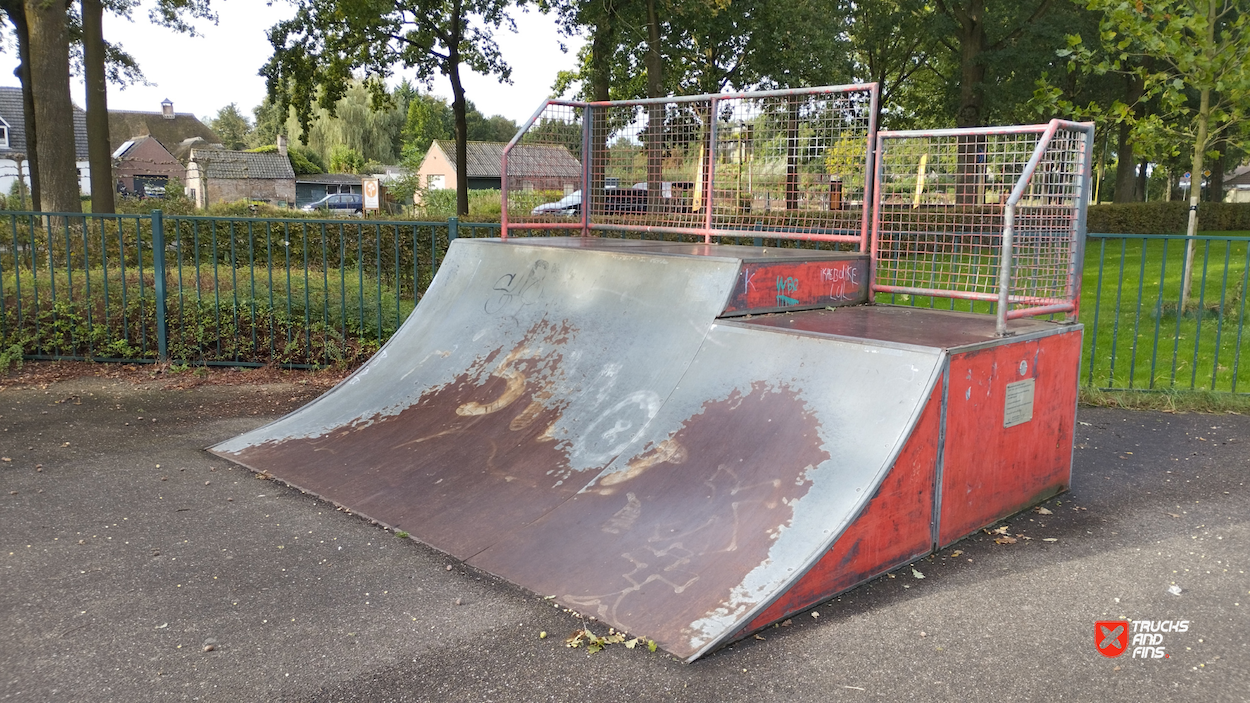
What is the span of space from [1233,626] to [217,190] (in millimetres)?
72818

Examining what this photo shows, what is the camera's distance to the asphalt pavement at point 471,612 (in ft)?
10.4

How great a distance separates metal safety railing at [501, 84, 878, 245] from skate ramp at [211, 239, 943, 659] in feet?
3.54

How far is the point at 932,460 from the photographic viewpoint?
423 cm

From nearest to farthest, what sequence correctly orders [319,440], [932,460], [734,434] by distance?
1. [932,460]
2. [734,434]
3. [319,440]

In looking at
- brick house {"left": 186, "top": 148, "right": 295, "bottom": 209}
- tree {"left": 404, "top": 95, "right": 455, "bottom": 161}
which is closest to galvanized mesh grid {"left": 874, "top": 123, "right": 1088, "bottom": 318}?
brick house {"left": 186, "top": 148, "right": 295, "bottom": 209}

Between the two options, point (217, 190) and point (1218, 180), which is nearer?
point (1218, 180)

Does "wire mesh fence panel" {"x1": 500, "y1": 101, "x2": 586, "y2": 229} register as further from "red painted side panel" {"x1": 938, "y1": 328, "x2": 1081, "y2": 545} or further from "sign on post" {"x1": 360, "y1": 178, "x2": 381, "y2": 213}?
"sign on post" {"x1": 360, "y1": 178, "x2": 381, "y2": 213}

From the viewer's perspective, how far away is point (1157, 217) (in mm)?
29672

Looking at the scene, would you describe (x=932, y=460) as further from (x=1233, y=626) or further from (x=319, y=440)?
(x=319, y=440)

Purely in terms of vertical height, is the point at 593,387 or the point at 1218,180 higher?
the point at 1218,180

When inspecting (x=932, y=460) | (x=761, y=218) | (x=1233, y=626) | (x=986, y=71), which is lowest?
(x=1233, y=626)

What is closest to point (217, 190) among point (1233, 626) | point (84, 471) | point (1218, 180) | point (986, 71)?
point (986, 71)

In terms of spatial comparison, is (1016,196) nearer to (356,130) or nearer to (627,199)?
(627,199)

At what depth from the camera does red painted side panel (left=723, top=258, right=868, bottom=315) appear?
5465mm
